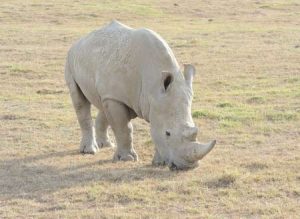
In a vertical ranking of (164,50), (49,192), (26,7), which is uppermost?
(164,50)

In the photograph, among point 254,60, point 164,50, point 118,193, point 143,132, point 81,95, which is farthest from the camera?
point 254,60

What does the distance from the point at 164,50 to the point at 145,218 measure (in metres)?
2.81

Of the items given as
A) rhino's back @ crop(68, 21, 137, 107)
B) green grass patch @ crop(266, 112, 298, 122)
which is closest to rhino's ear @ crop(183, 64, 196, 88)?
rhino's back @ crop(68, 21, 137, 107)

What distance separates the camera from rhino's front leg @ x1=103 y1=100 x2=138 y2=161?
384 inches

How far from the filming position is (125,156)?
385 inches

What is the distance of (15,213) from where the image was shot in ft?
25.0

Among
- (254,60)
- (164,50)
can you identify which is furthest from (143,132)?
(254,60)

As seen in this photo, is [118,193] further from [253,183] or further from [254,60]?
[254,60]

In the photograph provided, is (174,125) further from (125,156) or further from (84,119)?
(84,119)

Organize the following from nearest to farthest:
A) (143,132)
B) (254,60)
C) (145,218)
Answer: (145,218), (143,132), (254,60)

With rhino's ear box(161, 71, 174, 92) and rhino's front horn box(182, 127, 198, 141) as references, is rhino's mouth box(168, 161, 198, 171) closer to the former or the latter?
rhino's front horn box(182, 127, 198, 141)

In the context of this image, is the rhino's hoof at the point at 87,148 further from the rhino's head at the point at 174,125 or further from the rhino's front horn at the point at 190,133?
the rhino's front horn at the point at 190,133

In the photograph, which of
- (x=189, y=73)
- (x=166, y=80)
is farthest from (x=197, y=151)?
(x=189, y=73)

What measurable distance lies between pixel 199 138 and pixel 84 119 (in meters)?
1.66
